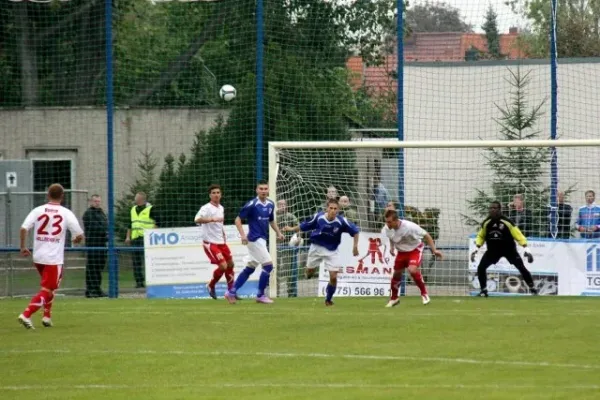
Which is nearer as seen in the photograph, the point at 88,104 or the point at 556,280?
the point at 556,280

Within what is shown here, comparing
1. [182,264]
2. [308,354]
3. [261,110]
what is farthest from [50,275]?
[261,110]

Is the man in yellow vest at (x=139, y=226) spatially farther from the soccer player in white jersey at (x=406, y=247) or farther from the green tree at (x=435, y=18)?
Answer: the soccer player in white jersey at (x=406, y=247)

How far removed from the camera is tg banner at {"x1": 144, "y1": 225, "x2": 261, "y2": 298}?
25.3 metres

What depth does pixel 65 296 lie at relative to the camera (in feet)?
87.9

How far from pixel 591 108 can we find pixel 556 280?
4.71 m

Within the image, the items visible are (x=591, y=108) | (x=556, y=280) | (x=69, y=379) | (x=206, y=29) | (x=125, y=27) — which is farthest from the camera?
(x=125, y=27)

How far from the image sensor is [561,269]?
23875 millimetres

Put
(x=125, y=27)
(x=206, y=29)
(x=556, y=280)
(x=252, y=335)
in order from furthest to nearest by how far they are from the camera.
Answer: (x=125, y=27), (x=206, y=29), (x=556, y=280), (x=252, y=335)

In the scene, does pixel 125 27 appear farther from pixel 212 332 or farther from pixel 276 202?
pixel 212 332

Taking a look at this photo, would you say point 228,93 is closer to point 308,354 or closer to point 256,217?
point 256,217

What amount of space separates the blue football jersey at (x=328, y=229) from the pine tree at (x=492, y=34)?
7.67 meters

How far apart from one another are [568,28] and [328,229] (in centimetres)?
1540

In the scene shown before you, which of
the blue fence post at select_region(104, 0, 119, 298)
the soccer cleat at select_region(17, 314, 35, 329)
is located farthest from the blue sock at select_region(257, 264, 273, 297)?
the soccer cleat at select_region(17, 314, 35, 329)

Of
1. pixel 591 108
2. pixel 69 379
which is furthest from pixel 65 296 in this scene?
pixel 69 379
